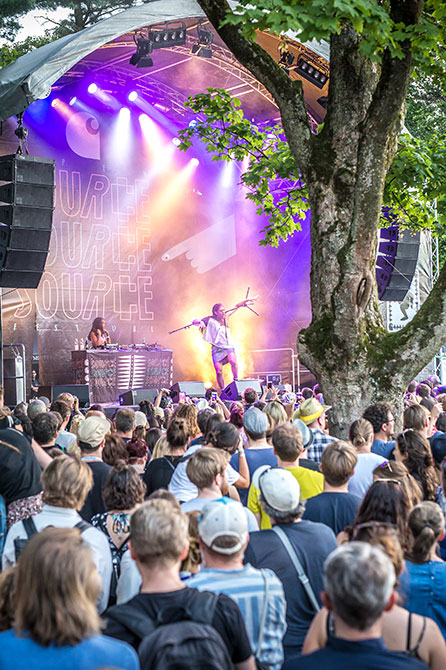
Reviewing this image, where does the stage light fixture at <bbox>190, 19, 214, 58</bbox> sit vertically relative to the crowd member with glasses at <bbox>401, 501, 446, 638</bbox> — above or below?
above

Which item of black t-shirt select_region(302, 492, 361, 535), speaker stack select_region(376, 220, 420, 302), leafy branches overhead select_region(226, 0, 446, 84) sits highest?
leafy branches overhead select_region(226, 0, 446, 84)

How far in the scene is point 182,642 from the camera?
1893 millimetres

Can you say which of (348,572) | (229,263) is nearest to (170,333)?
(229,263)

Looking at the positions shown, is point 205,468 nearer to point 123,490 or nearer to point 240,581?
point 123,490

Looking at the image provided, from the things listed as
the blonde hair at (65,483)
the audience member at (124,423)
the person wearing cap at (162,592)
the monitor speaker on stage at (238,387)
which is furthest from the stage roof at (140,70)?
the person wearing cap at (162,592)

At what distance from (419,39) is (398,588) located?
477 centimetres

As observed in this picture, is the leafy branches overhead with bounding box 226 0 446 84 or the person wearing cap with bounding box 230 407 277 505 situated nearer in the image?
the person wearing cap with bounding box 230 407 277 505

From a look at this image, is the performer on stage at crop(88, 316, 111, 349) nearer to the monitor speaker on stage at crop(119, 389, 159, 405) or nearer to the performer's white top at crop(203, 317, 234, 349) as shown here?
the performer's white top at crop(203, 317, 234, 349)

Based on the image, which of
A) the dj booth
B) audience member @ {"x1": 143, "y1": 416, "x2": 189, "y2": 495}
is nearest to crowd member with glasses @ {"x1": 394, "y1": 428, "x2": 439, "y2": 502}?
audience member @ {"x1": 143, "y1": 416, "x2": 189, "y2": 495}

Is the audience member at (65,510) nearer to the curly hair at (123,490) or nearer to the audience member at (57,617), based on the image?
the curly hair at (123,490)

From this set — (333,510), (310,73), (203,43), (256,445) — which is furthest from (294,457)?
(203,43)

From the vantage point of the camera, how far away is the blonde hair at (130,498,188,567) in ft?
6.94

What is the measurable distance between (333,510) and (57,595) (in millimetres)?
1854

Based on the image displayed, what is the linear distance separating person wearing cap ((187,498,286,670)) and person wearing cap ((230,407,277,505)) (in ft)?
6.95
